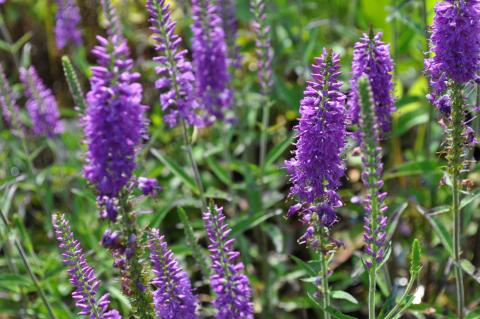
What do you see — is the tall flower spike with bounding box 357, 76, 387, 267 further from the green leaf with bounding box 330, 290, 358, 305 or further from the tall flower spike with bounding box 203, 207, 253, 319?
the tall flower spike with bounding box 203, 207, 253, 319

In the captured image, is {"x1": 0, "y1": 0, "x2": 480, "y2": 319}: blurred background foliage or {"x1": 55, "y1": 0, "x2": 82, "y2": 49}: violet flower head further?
{"x1": 55, "y1": 0, "x2": 82, "y2": 49}: violet flower head

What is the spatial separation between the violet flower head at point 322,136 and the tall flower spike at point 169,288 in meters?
0.78

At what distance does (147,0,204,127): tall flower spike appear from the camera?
3.86 meters

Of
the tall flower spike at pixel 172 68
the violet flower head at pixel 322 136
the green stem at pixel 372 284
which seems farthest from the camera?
the tall flower spike at pixel 172 68

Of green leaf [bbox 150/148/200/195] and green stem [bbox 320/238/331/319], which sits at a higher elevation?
Answer: green leaf [bbox 150/148/200/195]

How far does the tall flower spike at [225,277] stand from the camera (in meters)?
2.95

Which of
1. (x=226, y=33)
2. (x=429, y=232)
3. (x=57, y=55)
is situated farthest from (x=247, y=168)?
(x=57, y=55)

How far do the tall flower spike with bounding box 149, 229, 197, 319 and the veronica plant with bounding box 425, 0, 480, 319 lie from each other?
5.70 ft

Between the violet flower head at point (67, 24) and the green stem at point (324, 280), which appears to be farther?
the violet flower head at point (67, 24)

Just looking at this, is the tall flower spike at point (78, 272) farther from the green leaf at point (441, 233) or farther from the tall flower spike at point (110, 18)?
the green leaf at point (441, 233)

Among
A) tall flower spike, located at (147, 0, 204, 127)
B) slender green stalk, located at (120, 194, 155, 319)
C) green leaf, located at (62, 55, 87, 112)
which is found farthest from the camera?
green leaf, located at (62, 55, 87, 112)

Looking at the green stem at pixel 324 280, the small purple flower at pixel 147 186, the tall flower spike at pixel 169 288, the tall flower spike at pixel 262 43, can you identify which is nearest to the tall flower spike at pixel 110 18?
the small purple flower at pixel 147 186

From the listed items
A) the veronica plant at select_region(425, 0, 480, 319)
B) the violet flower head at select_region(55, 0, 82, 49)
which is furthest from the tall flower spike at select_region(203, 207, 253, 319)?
the violet flower head at select_region(55, 0, 82, 49)

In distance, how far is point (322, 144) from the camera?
10.7 feet
